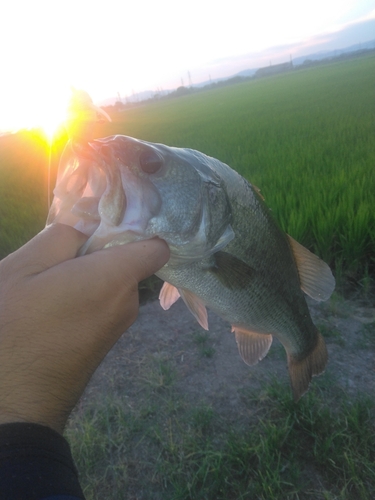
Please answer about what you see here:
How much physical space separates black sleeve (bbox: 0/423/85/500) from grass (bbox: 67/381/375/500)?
1.22 metres

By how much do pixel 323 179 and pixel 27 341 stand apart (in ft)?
15.3

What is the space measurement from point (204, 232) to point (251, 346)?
0.99m

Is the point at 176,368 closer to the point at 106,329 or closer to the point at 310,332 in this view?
the point at 310,332

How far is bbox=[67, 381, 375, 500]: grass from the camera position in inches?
75.2

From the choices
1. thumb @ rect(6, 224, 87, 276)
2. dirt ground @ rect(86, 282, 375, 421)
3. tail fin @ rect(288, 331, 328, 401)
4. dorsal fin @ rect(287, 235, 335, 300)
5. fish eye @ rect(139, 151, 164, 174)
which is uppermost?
fish eye @ rect(139, 151, 164, 174)

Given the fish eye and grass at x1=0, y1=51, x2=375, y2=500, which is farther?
grass at x1=0, y1=51, x2=375, y2=500

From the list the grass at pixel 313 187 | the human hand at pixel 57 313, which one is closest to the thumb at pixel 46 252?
the human hand at pixel 57 313

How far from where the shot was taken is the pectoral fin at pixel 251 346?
7.14 feet

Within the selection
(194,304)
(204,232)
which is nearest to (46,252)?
(204,232)

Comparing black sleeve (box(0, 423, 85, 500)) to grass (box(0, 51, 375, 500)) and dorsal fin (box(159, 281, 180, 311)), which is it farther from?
grass (box(0, 51, 375, 500))

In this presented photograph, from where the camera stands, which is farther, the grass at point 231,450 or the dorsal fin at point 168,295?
the dorsal fin at point 168,295

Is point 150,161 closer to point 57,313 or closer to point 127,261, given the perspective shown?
point 127,261

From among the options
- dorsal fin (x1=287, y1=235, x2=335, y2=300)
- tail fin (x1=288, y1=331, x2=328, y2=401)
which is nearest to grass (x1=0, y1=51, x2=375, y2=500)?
tail fin (x1=288, y1=331, x2=328, y2=401)

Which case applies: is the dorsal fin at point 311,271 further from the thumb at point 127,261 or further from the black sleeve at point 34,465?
the black sleeve at point 34,465
